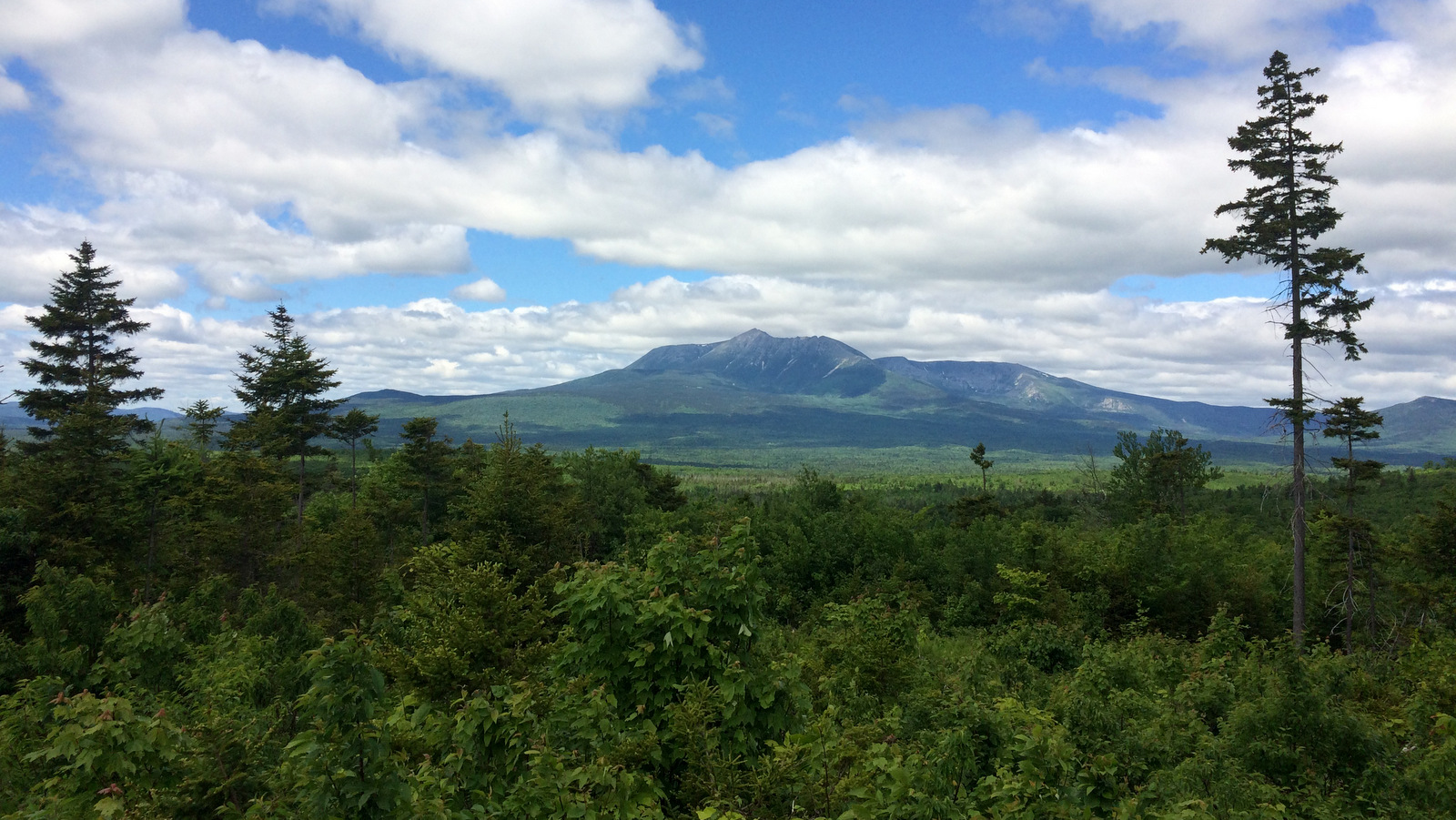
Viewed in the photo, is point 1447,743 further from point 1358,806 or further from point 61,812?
point 61,812

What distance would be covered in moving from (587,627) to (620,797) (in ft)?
6.66

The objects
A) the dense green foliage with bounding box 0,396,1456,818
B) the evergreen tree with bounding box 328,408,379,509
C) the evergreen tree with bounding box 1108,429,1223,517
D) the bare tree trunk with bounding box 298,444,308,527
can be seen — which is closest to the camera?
the dense green foliage with bounding box 0,396,1456,818

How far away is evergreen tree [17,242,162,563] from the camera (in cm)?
1931

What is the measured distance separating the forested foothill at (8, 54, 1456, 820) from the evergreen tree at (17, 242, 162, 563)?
0.11 m

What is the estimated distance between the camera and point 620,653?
6793mm

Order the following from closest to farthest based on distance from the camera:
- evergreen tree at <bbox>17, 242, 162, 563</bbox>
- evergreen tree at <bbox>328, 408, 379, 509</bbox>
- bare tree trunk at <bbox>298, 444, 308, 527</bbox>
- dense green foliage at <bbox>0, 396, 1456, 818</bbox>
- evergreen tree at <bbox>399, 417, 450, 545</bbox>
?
dense green foliage at <bbox>0, 396, 1456, 818</bbox>
evergreen tree at <bbox>17, 242, 162, 563</bbox>
bare tree trunk at <bbox>298, 444, 308, 527</bbox>
evergreen tree at <bbox>399, 417, 450, 545</bbox>
evergreen tree at <bbox>328, 408, 379, 509</bbox>

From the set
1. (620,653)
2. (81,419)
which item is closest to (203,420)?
(81,419)

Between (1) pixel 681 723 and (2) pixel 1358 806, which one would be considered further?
(2) pixel 1358 806

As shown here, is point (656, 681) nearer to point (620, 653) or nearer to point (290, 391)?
point (620, 653)

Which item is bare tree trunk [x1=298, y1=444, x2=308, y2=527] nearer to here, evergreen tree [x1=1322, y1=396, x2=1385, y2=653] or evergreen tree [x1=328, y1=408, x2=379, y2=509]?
evergreen tree [x1=328, y1=408, x2=379, y2=509]

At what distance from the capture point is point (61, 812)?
197 inches

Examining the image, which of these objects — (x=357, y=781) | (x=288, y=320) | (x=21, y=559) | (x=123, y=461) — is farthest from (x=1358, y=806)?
(x=288, y=320)

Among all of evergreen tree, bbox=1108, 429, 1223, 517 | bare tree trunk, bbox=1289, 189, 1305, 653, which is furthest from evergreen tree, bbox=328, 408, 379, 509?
evergreen tree, bbox=1108, 429, 1223, 517

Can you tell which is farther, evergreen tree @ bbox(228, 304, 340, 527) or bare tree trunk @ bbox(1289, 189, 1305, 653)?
evergreen tree @ bbox(228, 304, 340, 527)
